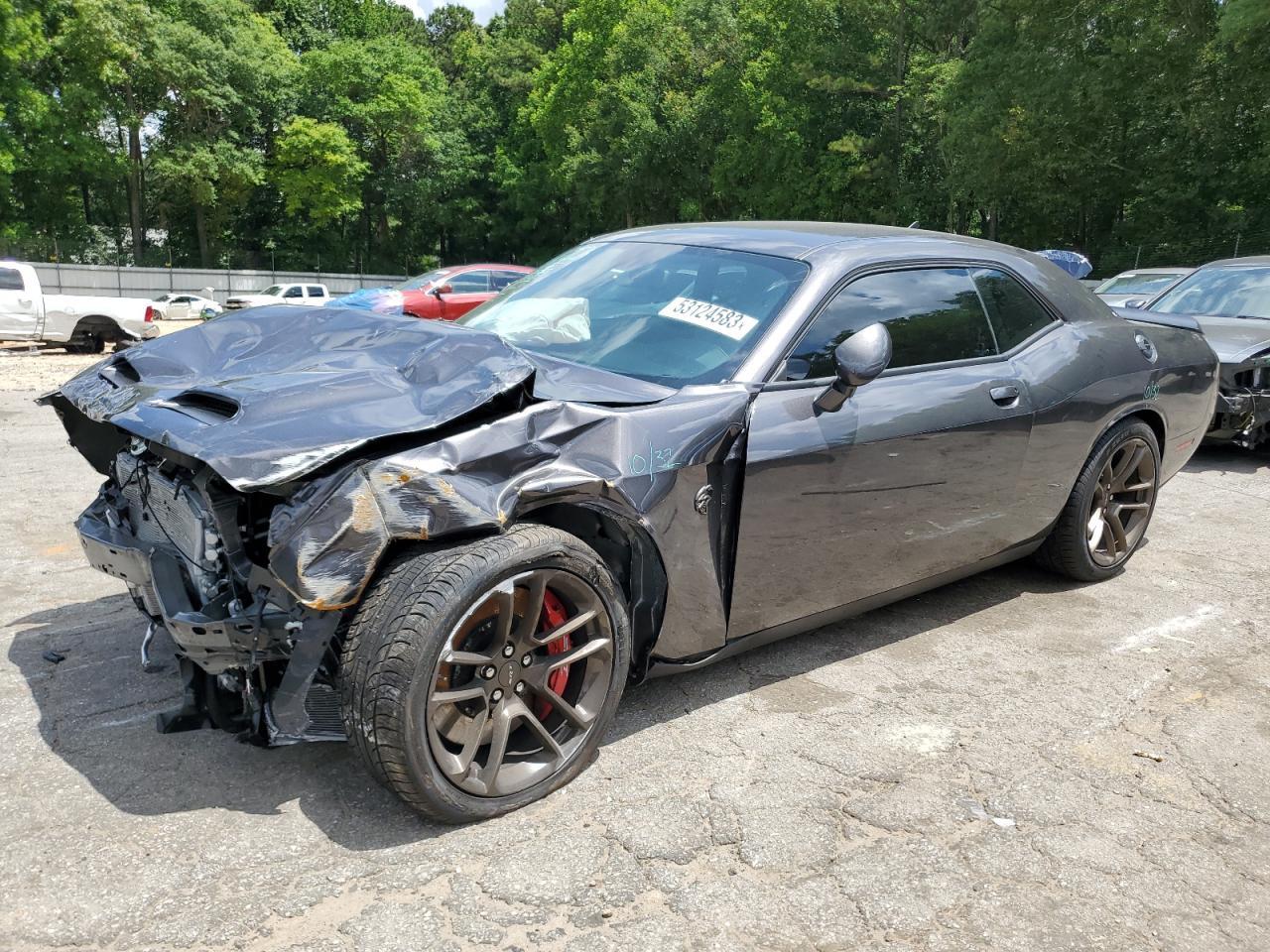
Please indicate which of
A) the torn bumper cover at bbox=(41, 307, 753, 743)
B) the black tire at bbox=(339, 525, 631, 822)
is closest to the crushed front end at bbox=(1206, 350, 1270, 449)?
the torn bumper cover at bbox=(41, 307, 753, 743)

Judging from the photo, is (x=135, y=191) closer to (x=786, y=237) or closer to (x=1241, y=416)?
(x=1241, y=416)

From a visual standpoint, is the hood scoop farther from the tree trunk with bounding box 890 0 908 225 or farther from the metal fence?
the metal fence

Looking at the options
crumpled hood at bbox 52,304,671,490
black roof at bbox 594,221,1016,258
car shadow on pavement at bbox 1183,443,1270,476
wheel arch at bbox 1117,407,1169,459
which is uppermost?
black roof at bbox 594,221,1016,258

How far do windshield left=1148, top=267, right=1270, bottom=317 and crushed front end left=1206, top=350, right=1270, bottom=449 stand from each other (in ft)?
3.67

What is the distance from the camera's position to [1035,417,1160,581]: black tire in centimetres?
445

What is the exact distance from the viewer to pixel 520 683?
8.91 ft

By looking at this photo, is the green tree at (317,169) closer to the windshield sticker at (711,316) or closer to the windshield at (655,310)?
the windshield at (655,310)

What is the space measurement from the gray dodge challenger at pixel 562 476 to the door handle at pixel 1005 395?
0.02m

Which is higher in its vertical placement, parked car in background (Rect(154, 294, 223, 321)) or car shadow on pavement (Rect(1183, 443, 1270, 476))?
car shadow on pavement (Rect(1183, 443, 1270, 476))

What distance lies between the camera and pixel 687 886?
2465 millimetres

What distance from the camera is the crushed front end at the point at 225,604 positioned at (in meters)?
2.46

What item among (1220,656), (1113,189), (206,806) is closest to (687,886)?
(206,806)

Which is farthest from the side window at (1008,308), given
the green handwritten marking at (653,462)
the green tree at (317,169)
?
the green tree at (317,169)

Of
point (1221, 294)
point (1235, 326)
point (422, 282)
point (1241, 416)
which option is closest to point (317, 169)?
point (422, 282)
